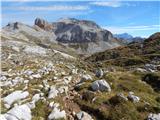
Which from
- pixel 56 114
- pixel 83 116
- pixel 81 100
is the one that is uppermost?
pixel 81 100

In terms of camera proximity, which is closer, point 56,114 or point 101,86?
point 56,114

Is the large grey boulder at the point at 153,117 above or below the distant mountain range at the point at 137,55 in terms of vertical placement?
above

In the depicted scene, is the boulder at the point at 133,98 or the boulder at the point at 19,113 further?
the boulder at the point at 133,98

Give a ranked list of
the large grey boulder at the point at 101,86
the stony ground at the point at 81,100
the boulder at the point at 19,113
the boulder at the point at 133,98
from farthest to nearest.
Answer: the large grey boulder at the point at 101,86
the boulder at the point at 133,98
the stony ground at the point at 81,100
the boulder at the point at 19,113

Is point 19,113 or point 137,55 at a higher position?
point 19,113

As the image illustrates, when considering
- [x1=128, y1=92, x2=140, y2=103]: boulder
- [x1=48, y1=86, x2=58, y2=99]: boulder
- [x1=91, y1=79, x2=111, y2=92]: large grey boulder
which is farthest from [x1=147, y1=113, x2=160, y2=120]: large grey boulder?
[x1=48, y1=86, x2=58, y2=99]: boulder

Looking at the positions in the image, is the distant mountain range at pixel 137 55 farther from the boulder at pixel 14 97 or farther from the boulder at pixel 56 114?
the boulder at pixel 56 114

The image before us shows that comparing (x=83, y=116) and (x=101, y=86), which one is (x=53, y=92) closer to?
(x=83, y=116)

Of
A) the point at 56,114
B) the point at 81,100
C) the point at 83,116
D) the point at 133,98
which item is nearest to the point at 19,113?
the point at 56,114

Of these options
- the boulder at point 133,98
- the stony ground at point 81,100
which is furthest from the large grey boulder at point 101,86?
the boulder at point 133,98

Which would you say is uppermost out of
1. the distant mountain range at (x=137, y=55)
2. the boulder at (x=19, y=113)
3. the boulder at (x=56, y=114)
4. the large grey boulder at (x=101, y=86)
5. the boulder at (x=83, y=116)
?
the large grey boulder at (x=101, y=86)

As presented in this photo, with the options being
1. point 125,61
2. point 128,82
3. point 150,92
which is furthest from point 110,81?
point 125,61

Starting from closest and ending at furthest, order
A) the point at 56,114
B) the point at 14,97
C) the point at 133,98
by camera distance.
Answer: the point at 56,114 < the point at 14,97 < the point at 133,98

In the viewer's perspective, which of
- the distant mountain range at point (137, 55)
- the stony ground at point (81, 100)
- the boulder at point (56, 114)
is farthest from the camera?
the distant mountain range at point (137, 55)
